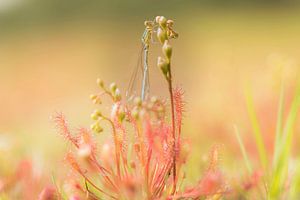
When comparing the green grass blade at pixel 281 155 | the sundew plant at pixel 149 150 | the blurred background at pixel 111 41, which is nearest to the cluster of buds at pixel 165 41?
the sundew plant at pixel 149 150

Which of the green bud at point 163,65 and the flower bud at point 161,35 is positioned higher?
the flower bud at point 161,35

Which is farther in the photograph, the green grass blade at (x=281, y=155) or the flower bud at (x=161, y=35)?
the green grass blade at (x=281, y=155)

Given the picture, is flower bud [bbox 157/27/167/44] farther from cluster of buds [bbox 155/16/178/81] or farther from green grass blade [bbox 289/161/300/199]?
green grass blade [bbox 289/161/300/199]

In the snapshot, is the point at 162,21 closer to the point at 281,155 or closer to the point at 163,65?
the point at 163,65

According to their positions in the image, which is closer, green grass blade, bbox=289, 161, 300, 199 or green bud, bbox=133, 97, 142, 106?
green bud, bbox=133, 97, 142, 106

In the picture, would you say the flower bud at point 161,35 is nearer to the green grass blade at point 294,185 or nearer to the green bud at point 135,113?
the green bud at point 135,113

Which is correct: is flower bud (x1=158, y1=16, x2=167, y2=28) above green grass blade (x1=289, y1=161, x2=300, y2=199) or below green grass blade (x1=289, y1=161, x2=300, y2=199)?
above

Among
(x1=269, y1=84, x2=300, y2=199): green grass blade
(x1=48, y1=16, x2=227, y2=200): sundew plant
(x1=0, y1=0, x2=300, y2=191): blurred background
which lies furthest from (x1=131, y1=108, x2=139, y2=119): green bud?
(x1=0, y1=0, x2=300, y2=191): blurred background

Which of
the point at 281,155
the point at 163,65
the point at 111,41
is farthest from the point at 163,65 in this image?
the point at 111,41

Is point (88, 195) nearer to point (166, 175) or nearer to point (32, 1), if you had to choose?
point (166, 175)
